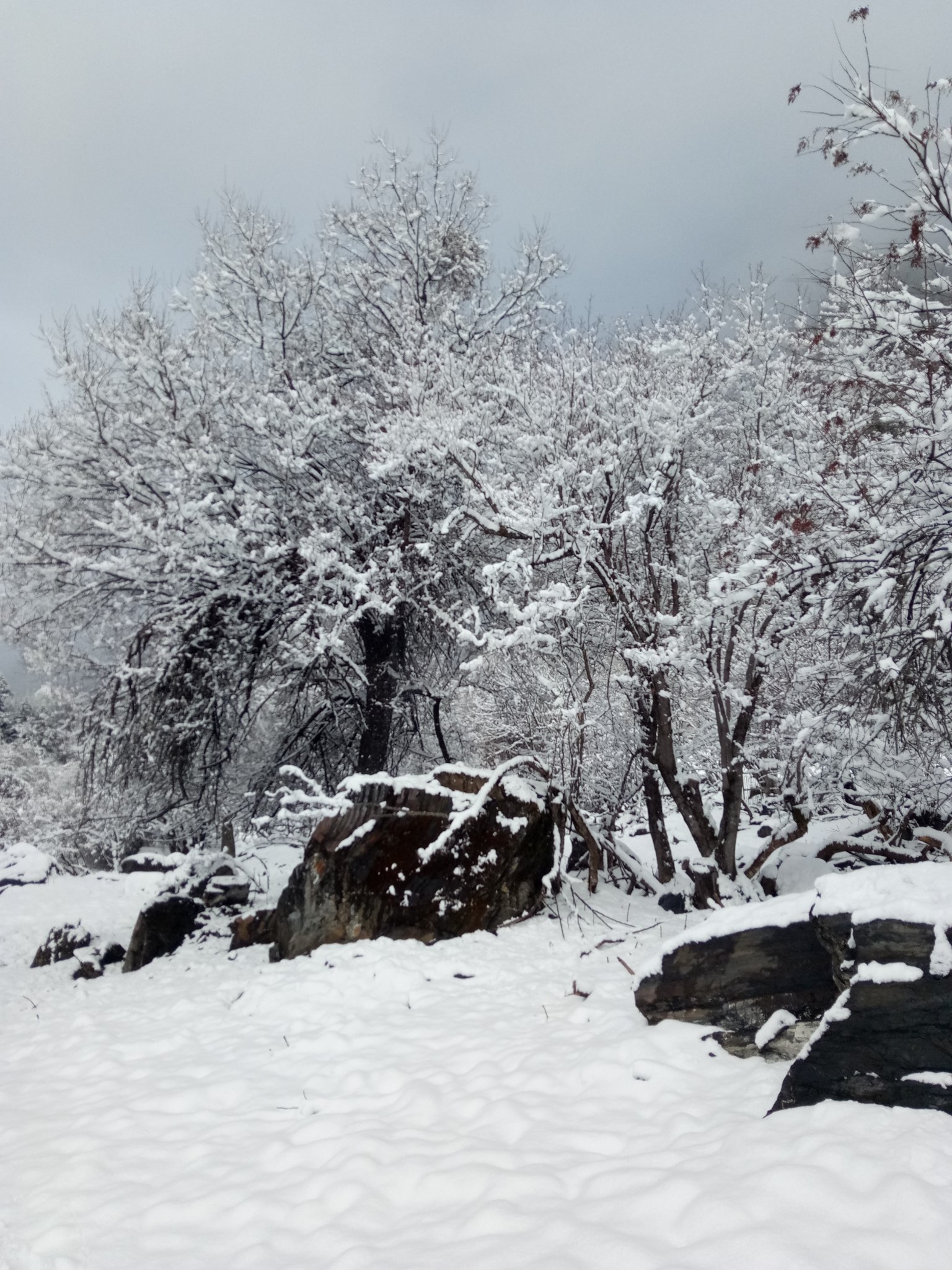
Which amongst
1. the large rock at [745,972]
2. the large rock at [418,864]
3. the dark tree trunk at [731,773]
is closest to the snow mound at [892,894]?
the large rock at [745,972]

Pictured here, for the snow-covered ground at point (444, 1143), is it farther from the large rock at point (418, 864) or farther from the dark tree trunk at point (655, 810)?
the dark tree trunk at point (655, 810)

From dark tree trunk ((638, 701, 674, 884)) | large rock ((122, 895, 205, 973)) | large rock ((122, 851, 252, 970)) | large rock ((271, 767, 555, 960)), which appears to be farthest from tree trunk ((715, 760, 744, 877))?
large rock ((122, 895, 205, 973))

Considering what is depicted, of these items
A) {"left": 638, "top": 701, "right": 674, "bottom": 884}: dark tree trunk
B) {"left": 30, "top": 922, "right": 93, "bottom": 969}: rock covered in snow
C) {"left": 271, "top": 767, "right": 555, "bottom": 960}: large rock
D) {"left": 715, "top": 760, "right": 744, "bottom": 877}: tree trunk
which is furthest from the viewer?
{"left": 30, "top": 922, "right": 93, "bottom": 969}: rock covered in snow

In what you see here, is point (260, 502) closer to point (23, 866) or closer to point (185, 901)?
point (185, 901)

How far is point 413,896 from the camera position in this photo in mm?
6676

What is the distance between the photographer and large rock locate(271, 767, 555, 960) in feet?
21.8

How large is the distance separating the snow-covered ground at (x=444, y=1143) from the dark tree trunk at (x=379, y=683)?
422cm

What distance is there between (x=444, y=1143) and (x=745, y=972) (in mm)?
1706

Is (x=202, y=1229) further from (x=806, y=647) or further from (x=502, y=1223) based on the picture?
(x=806, y=647)

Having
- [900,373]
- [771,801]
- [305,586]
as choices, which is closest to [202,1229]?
[900,373]

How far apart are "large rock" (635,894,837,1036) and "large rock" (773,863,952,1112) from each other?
1.24ft

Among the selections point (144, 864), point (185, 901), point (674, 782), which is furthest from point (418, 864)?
point (144, 864)

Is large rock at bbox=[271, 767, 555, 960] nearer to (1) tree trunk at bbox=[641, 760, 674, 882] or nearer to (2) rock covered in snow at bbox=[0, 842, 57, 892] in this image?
(1) tree trunk at bbox=[641, 760, 674, 882]

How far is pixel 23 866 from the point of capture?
15.4m
